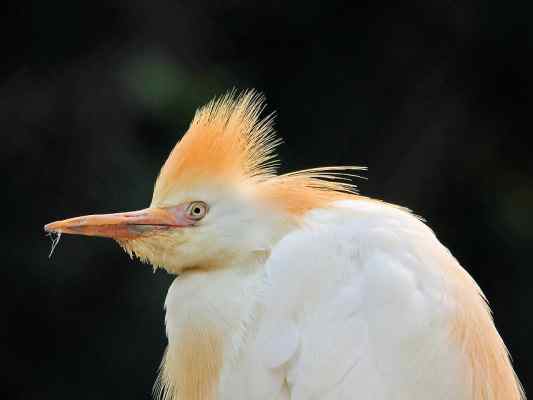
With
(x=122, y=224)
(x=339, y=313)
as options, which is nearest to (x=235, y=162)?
(x=122, y=224)

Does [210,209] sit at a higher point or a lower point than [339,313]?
higher

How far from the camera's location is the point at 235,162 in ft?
6.55

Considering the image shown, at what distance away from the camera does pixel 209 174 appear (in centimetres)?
197

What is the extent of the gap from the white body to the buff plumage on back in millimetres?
66

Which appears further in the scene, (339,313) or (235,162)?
(235,162)

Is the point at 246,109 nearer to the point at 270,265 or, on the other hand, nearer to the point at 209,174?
the point at 209,174

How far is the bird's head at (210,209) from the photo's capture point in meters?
1.94

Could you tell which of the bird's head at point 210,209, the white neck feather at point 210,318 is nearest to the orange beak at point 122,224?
the bird's head at point 210,209

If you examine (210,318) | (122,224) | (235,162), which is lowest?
(210,318)

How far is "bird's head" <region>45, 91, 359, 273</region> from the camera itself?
1941 millimetres

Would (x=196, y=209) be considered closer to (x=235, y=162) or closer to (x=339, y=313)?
(x=235, y=162)

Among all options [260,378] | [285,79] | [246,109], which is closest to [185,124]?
[285,79]

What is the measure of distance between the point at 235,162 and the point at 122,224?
0.26 metres

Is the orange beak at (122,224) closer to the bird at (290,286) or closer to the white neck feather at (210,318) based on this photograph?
the bird at (290,286)
